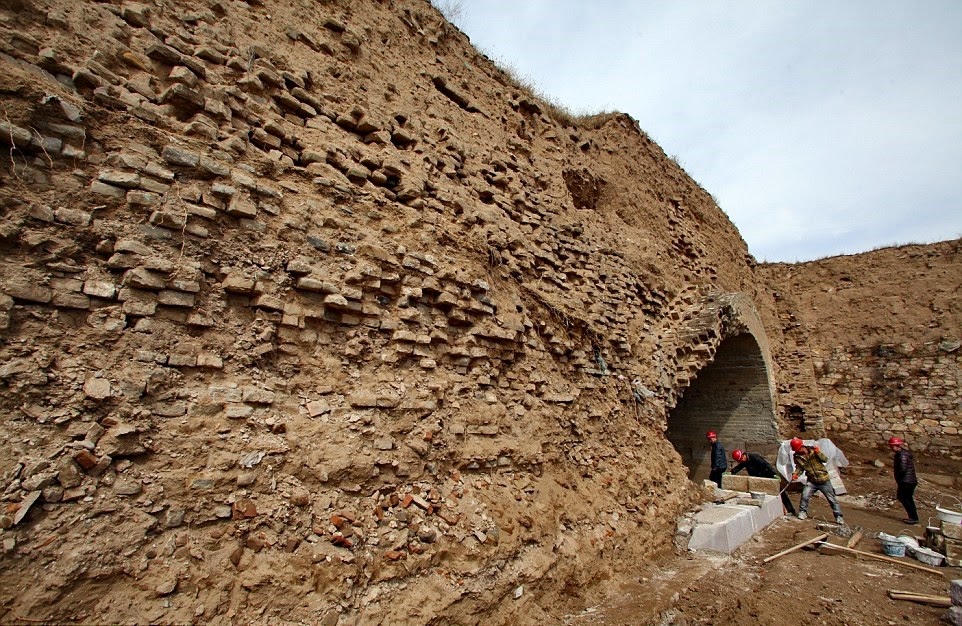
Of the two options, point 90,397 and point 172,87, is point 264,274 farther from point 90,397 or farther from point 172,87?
point 172,87

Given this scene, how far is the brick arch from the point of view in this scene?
9.39 metres

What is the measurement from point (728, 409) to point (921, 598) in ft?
20.9

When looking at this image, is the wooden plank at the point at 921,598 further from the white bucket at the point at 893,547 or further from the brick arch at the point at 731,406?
the brick arch at the point at 731,406

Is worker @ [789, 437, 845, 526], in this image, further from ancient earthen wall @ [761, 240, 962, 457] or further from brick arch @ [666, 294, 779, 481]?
ancient earthen wall @ [761, 240, 962, 457]

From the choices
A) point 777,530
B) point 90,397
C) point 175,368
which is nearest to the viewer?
point 90,397

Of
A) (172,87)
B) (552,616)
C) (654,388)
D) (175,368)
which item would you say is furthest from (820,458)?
(172,87)

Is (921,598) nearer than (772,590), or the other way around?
(921,598)

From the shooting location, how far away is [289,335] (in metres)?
2.86

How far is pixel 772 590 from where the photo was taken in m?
3.94

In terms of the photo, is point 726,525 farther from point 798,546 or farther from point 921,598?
point 921,598

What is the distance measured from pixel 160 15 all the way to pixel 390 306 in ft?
8.13

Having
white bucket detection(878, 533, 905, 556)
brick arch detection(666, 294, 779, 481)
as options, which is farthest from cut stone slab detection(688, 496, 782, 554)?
brick arch detection(666, 294, 779, 481)

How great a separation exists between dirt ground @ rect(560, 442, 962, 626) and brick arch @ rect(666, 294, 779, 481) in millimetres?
3622

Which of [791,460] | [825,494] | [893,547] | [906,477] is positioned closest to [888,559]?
[893,547]
